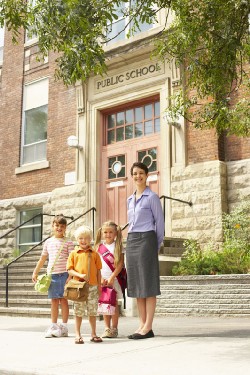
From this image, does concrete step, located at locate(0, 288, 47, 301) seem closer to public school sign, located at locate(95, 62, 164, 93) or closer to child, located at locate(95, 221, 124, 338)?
child, located at locate(95, 221, 124, 338)

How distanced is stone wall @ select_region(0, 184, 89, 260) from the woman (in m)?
8.58

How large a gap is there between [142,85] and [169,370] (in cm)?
1123

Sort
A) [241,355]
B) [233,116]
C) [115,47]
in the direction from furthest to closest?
[115,47] → [233,116] → [241,355]

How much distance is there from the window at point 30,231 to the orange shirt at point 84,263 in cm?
1004

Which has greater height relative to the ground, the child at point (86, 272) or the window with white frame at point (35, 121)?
the window with white frame at point (35, 121)

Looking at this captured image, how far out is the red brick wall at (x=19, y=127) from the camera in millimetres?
15953

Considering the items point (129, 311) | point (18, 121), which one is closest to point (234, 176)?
point (129, 311)

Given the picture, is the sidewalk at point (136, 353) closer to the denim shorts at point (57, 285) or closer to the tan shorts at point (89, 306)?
the tan shorts at point (89, 306)

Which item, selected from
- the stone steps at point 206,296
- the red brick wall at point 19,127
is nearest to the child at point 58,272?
the stone steps at point 206,296

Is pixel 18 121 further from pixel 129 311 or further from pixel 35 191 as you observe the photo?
pixel 129 311

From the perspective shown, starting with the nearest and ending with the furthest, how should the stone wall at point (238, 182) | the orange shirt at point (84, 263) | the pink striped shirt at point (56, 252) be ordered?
the orange shirt at point (84, 263)
the pink striped shirt at point (56, 252)
the stone wall at point (238, 182)

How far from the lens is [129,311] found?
9.89 metres

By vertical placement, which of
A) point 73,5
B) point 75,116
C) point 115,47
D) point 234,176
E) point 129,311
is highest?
point 115,47

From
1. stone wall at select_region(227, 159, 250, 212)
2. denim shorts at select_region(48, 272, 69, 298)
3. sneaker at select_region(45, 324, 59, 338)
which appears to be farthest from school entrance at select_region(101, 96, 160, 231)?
sneaker at select_region(45, 324, 59, 338)
